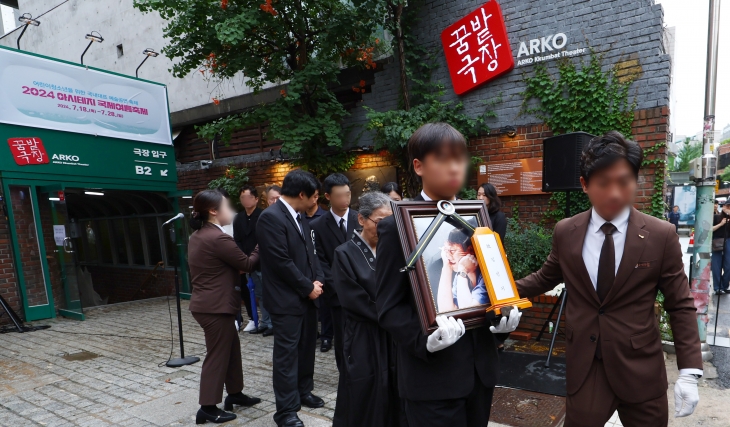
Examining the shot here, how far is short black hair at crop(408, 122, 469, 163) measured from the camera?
1640 mm

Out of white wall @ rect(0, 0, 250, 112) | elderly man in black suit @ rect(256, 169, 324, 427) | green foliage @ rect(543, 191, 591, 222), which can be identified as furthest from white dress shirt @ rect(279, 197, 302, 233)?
white wall @ rect(0, 0, 250, 112)

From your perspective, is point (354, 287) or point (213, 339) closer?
point (354, 287)

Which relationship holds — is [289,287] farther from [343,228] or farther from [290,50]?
[290,50]

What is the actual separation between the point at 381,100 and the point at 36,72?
624cm

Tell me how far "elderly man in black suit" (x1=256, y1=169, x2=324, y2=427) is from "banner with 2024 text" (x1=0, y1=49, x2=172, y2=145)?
6.85 m

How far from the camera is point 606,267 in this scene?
1.93 metres

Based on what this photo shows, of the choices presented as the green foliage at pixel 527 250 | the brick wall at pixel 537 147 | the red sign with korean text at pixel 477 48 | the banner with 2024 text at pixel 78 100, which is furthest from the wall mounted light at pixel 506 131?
the banner with 2024 text at pixel 78 100

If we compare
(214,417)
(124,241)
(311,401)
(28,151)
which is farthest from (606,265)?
(124,241)

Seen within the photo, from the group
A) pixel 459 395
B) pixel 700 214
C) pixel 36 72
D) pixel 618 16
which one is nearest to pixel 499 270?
pixel 459 395

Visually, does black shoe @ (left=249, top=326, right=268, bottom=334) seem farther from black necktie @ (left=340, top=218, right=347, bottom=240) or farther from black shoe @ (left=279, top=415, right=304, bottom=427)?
black shoe @ (left=279, top=415, right=304, bottom=427)

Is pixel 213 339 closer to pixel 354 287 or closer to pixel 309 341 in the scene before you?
pixel 309 341

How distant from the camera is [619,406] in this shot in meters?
2.02

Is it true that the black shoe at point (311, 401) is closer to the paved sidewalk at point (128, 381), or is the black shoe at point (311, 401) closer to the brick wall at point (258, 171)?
the paved sidewalk at point (128, 381)

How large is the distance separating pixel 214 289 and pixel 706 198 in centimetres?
507
